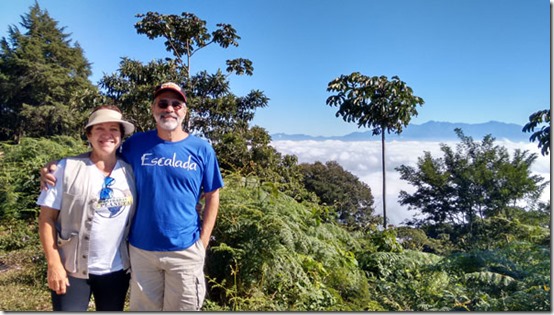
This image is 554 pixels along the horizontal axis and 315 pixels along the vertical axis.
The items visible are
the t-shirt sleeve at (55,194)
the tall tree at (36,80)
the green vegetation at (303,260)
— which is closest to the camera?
A: the t-shirt sleeve at (55,194)

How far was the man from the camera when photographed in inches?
74.9

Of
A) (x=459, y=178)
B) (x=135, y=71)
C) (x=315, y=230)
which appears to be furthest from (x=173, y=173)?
(x=459, y=178)

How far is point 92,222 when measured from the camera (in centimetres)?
180

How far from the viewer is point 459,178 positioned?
68.0ft

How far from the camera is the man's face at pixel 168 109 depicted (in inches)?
77.5

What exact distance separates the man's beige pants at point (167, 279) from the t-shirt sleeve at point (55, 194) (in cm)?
39

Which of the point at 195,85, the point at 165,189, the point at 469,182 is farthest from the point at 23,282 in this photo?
the point at 469,182

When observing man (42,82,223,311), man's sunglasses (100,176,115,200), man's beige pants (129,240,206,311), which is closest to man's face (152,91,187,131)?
man (42,82,223,311)

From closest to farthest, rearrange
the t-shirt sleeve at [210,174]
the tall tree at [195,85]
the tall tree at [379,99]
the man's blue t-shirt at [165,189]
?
the man's blue t-shirt at [165,189]
the t-shirt sleeve at [210,174]
the tall tree at [195,85]
the tall tree at [379,99]

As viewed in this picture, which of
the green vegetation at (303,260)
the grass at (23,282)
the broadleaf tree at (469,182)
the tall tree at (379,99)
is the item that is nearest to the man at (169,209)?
the green vegetation at (303,260)

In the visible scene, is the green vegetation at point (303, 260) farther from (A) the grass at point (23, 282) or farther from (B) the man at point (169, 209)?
(B) the man at point (169, 209)

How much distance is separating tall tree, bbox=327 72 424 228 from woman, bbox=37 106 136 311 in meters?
14.1

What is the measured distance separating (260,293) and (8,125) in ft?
86.1

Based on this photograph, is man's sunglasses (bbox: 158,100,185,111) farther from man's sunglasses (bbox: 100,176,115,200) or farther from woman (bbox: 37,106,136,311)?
man's sunglasses (bbox: 100,176,115,200)
